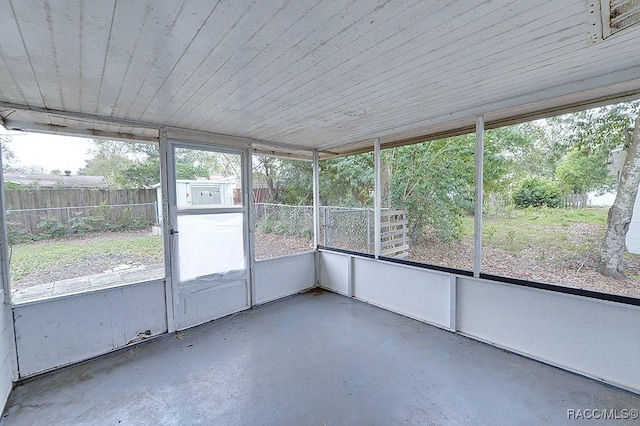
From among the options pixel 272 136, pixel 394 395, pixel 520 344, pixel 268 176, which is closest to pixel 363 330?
pixel 394 395

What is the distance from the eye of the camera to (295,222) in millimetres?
4742

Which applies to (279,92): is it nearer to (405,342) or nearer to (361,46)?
(361,46)

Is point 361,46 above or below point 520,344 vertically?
above

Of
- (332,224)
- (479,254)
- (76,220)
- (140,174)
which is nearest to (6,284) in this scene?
(76,220)

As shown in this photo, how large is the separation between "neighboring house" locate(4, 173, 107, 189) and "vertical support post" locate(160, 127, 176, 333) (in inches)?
21.1

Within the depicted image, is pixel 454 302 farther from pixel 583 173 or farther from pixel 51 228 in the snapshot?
pixel 51 228

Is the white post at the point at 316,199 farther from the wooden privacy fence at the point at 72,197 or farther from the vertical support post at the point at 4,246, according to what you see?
the vertical support post at the point at 4,246

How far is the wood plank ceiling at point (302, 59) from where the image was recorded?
1.24 metres

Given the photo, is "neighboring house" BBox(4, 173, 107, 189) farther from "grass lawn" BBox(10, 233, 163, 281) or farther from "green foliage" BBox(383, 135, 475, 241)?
"green foliage" BBox(383, 135, 475, 241)

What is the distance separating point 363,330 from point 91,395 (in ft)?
8.02

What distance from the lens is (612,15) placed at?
4.27 ft

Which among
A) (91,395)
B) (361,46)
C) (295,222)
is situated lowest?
(91,395)

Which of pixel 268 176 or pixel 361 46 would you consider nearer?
pixel 361 46

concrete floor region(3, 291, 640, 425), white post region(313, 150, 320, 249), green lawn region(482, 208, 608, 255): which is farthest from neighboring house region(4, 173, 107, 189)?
green lawn region(482, 208, 608, 255)
